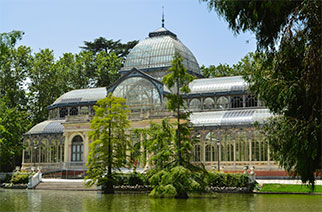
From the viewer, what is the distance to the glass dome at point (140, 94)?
4778cm

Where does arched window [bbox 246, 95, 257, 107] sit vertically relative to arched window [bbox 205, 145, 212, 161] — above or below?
above

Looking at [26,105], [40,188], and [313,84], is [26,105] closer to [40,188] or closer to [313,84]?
[40,188]

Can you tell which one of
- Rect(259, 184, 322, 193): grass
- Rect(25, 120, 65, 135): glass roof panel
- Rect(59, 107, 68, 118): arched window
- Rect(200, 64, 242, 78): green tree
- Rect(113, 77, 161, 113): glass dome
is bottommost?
Rect(259, 184, 322, 193): grass

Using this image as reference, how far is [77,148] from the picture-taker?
49.8m

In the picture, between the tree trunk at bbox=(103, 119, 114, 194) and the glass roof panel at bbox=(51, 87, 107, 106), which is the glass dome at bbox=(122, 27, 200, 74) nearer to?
the glass roof panel at bbox=(51, 87, 107, 106)

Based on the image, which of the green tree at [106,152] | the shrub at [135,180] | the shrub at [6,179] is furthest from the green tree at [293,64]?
the shrub at [6,179]

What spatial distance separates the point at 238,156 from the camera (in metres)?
42.2

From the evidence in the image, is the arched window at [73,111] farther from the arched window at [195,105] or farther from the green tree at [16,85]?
the arched window at [195,105]

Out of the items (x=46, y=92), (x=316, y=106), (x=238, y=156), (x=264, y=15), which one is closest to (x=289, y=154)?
(x=316, y=106)

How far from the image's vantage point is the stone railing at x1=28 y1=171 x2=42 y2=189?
4078 cm

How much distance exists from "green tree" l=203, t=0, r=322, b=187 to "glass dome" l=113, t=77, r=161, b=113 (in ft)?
107

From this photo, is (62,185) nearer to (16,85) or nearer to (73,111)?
(73,111)

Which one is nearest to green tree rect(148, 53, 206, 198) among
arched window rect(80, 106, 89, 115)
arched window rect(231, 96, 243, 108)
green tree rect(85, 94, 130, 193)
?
green tree rect(85, 94, 130, 193)

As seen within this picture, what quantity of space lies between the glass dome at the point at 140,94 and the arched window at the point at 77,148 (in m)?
6.52
